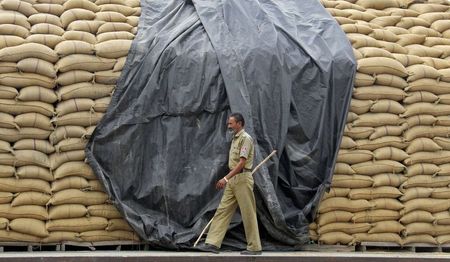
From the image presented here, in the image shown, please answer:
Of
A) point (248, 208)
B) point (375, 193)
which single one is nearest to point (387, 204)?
point (375, 193)

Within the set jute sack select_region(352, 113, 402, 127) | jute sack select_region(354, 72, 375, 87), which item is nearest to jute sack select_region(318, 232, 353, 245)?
jute sack select_region(352, 113, 402, 127)

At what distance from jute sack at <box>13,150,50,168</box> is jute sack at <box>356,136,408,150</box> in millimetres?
2808

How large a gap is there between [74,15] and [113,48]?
60 cm

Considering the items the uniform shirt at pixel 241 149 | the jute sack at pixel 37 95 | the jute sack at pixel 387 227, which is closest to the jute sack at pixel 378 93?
the jute sack at pixel 387 227

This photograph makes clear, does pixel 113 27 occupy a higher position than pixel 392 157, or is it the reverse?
pixel 113 27

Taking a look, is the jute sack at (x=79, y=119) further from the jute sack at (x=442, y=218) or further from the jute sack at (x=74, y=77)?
the jute sack at (x=442, y=218)

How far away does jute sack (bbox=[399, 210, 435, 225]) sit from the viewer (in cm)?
784

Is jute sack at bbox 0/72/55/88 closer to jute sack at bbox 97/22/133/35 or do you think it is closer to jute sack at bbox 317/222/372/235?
jute sack at bbox 97/22/133/35

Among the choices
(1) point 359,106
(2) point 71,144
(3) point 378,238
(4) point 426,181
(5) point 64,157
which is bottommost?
(3) point 378,238

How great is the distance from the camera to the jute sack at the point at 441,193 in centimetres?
795

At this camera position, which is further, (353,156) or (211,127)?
(353,156)

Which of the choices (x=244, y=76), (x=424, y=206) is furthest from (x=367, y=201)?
(x=244, y=76)

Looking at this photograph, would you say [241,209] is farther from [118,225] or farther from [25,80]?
[25,80]

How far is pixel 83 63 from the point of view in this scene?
7402 millimetres
